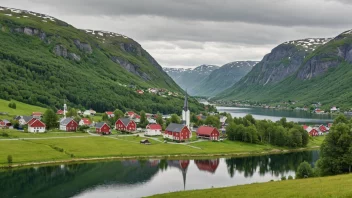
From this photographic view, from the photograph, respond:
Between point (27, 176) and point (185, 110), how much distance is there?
213 ft

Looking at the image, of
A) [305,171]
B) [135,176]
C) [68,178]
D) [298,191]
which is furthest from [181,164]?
[298,191]

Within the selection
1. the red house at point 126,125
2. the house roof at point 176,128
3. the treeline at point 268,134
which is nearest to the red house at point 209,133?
the treeline at point 268,134

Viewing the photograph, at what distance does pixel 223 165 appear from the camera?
8581 cm

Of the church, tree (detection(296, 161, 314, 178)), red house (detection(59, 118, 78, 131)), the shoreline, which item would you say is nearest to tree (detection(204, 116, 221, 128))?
the church

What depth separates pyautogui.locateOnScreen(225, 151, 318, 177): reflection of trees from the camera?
82.2 metres

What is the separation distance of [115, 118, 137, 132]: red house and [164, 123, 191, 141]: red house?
705 inches

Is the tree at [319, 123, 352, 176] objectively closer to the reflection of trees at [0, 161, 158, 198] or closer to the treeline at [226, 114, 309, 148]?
the reflection of trees at [0, 161, 158, 198]

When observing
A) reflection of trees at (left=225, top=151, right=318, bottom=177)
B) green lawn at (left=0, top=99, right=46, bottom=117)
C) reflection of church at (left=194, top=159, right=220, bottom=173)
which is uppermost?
green lawn at (left=0, top=99, right=46, bottom=117)

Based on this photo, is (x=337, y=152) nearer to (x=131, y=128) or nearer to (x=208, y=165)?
(x=208, y=165)

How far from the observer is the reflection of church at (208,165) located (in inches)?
3194

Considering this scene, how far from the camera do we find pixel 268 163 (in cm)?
9100

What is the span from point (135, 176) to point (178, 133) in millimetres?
39934

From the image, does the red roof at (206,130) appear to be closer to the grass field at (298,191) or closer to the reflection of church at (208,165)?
the reflection of church at (208,165)

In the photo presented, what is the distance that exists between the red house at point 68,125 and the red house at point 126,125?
14235mm
